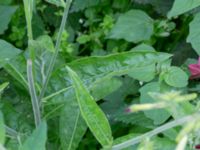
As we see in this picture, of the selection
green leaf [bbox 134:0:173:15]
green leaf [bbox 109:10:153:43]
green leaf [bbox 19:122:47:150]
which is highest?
green leaf [bbox 19:122:47:150]

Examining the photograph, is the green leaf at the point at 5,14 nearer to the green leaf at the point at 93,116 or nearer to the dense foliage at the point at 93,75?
the dense foliage at the point at 93,75

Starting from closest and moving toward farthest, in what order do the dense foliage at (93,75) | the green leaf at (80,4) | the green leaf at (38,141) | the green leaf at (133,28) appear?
the green leaf at (38,141)
the dense foliage at (93,75)
the green leaf at (133,28)
the green leaf at (80,4)

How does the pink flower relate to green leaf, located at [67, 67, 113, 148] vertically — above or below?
below

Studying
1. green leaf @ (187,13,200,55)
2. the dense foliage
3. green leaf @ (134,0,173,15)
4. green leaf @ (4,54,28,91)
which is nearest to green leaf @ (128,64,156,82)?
the dense foliage

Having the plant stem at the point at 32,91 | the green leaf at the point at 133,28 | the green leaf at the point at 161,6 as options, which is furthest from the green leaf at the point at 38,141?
the green leaf at the point at 161,6

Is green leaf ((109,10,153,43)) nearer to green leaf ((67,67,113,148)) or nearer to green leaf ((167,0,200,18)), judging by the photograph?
green leaf ((167,0,200,18))

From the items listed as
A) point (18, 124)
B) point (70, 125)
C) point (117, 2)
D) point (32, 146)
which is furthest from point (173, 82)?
point (117, 2)

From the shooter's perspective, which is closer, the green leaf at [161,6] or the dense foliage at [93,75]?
the dense foliage at [93,75]

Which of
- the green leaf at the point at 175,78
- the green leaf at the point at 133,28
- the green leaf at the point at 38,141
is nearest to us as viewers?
the green leaf at the point at 38,141
